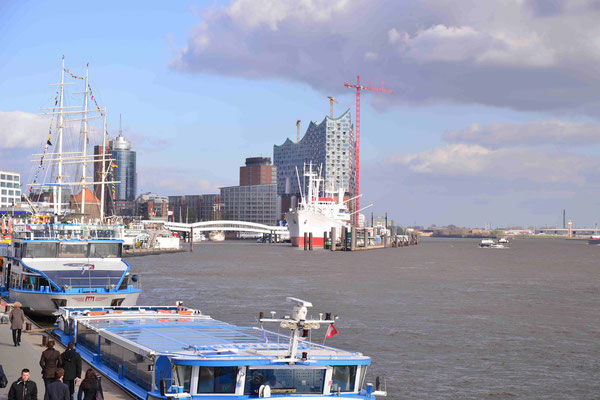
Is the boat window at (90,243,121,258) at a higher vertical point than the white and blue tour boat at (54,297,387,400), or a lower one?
higher

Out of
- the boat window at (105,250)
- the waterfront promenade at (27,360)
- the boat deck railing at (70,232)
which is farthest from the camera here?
the boat deck railing at (70,232)

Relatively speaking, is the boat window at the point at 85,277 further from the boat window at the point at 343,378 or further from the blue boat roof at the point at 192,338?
the boat window at the point at 343,378

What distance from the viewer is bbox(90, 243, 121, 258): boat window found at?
4338 cm

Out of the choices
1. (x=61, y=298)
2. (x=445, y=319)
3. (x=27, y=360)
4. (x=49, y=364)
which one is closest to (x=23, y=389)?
(x=49, y=364)

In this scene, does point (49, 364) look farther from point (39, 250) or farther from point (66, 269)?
point (39, 250)

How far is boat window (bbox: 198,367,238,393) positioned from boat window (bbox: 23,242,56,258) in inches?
1131

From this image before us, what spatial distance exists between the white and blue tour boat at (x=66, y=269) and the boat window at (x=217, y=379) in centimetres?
2354

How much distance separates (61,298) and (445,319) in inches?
1054

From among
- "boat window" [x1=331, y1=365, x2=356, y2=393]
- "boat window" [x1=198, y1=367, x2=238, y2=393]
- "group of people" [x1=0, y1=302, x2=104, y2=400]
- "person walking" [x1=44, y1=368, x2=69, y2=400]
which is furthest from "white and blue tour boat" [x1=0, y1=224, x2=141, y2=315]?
"boat window" [x1=331, y1=365, x2=356, y2=393]

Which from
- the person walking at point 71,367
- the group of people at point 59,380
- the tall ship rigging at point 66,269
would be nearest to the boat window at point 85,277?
the tall ship rigging at point 66,269

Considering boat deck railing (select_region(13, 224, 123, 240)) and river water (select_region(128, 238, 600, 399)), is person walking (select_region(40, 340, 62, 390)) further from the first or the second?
boat deck railing (select_region(13, 224, 123, 240))

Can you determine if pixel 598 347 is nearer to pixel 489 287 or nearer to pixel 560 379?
pixel 560 379

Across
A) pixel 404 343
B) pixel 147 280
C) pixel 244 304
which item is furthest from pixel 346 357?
pixel 147 280

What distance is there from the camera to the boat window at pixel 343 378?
1780 cm
